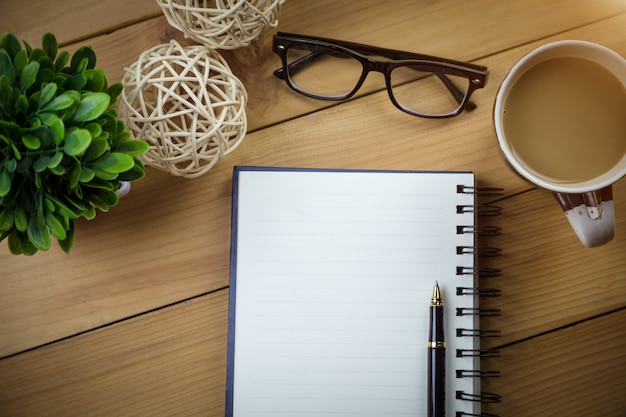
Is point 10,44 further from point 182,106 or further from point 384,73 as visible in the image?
point 384,73

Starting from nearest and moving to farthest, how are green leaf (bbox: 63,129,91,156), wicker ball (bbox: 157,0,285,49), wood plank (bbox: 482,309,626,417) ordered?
green leaf (bbox: 63,129,91,156) → wicker ball (bbox: 157,0,285,49) → wood plank (bbox: 482,309,626,417)

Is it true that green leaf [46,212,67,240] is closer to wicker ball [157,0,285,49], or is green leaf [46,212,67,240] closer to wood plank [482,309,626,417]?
wicker ball [157,0,285,49]

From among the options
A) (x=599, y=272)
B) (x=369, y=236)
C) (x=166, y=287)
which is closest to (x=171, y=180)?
(x=166, y=287)

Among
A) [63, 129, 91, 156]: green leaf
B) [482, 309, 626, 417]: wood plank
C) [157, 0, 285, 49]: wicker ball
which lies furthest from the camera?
[482, 309, 626, 417]: wood plank

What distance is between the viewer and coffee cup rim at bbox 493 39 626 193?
22.4 inches

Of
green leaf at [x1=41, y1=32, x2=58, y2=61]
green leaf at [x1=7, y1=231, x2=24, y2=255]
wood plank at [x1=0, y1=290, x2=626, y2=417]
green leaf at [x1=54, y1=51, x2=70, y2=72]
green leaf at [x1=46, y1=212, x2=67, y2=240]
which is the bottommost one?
wood plank at [x1=0, y1=290, x2=626, y2=417]

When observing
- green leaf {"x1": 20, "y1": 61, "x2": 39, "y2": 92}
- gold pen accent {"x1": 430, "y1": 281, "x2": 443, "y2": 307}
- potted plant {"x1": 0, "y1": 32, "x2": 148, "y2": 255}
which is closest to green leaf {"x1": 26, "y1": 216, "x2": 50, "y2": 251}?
potted plant {"x1": 0, "y1": 32, "x2": 148, "y2": 255}

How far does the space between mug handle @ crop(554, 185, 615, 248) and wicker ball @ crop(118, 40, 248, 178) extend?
319 millimetres

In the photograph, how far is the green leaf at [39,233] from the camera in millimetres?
528

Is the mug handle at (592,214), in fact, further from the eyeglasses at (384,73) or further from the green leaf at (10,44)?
Result: the green leaf at (10,44)

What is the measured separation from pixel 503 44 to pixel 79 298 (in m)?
0.53

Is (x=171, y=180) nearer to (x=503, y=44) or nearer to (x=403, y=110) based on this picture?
(x=403, y=110)

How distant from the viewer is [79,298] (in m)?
0.69

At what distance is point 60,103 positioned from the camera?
49cm
